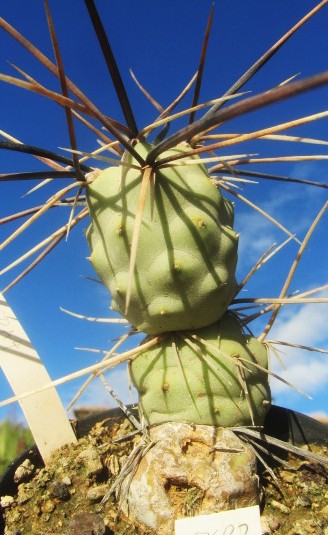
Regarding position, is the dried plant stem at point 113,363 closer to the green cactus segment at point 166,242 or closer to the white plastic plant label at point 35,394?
the green cactus segment at point 166,242

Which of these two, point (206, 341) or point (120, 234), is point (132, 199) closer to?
point (120, 234)

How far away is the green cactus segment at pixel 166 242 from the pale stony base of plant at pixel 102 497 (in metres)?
0.37

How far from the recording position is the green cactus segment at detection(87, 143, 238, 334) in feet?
3.14

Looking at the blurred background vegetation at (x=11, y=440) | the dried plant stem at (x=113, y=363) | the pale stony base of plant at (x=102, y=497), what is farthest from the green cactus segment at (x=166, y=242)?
the blurred background vegetation at (x=11, y=440)

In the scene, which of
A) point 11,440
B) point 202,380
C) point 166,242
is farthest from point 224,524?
point 11,440

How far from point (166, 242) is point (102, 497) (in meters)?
0.63

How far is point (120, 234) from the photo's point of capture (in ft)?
3.12

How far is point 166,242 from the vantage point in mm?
956

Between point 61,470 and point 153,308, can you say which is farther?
point 61,470

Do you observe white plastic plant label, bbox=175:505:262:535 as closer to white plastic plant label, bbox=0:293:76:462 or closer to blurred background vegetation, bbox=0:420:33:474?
white plastic plant label, bbox=0:293:76:462

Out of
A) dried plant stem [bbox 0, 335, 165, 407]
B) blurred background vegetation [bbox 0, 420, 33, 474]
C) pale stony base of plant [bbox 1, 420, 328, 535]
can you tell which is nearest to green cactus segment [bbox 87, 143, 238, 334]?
dried plant stem [bbox 0, 335, 165, 407]

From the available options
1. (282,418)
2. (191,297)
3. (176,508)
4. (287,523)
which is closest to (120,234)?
(191,297)

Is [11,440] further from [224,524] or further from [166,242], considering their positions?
[166,242]

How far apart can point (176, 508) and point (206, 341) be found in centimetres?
35
